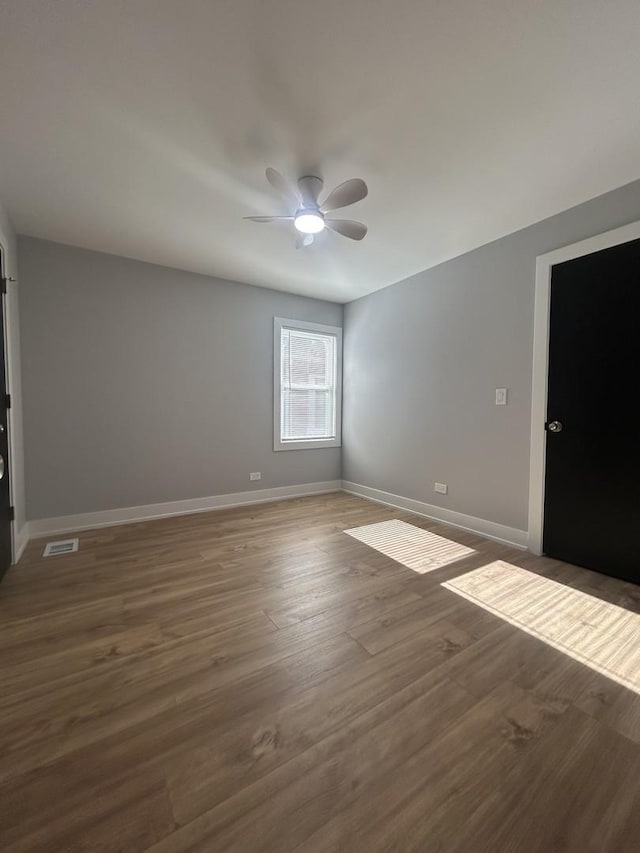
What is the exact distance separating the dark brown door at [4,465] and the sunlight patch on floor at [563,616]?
2969mm

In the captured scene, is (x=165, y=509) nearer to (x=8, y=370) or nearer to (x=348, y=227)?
(x=8, y=370)

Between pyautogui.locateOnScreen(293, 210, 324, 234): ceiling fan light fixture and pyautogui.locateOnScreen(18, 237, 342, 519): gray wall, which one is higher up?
pyautogui.locateOnScreen(293, 210, 324, 234): ceiling fan light fixture

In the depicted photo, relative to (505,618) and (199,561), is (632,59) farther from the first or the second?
(199,561)

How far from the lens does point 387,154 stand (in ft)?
6.34

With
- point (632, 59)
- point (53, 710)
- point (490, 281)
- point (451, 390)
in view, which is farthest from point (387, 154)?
point (53, 710)

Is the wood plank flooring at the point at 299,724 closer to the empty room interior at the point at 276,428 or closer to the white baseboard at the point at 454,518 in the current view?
the empty room interior at the point at 276,428

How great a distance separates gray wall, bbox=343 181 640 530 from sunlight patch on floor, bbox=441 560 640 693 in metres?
0.71

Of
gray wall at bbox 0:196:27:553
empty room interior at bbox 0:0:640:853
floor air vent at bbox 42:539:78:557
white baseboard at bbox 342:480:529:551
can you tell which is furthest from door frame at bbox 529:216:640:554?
gray wall at bbox 0:196:27:553

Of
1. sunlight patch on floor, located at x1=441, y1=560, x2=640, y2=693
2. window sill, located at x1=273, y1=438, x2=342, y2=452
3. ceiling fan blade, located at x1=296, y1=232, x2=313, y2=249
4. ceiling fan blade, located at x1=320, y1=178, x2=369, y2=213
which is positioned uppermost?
ceiling fan blade, located at x1=296, y1=232, x2=313, y2=249

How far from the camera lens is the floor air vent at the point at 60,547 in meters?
2.67

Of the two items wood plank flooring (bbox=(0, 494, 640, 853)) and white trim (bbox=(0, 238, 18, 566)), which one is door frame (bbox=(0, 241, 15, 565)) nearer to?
white trim (bbox=(0, 238, 18, 566))

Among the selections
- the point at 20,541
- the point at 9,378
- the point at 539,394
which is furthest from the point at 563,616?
the point at 9,378

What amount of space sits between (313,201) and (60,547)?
326 cm

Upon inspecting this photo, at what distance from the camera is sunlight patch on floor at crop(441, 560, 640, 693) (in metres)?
1.56
